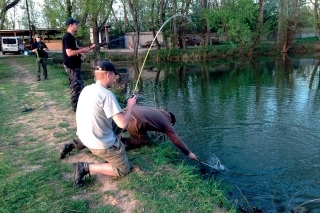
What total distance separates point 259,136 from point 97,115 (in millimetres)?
4559

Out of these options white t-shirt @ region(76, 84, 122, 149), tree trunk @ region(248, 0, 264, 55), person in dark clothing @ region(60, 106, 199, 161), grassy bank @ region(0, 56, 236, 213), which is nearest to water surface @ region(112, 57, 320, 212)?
grassy bank @ region(0, 56, 236, 213)

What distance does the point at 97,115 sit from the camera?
358 cm

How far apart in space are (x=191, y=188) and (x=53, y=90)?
7676 mm

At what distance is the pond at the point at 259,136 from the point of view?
4.72m

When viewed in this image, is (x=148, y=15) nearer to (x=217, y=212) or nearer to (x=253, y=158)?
(x=253, y=158)

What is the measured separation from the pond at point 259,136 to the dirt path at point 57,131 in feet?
6.01

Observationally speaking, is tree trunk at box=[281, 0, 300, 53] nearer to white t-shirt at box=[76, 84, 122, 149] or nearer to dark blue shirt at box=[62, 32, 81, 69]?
dark blue shirt at box=[62, 32, 81, 69]

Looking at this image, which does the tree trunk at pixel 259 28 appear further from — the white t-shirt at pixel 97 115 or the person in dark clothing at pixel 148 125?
the white t-shirt at pixel 97 115

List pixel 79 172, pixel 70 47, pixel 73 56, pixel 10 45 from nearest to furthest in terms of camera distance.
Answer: pixel 79 172
pixel 70 47
pixel 73 56
pixel 10 45

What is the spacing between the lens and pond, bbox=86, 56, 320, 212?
4723mm

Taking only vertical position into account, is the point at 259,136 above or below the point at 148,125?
below

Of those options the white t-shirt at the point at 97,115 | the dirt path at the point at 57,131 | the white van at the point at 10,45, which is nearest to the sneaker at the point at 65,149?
the dirt path at the point at 57,131

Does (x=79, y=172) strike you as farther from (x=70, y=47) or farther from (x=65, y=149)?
(x=70, y=47)

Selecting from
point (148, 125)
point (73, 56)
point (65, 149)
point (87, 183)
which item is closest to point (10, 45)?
point (73, 56)
